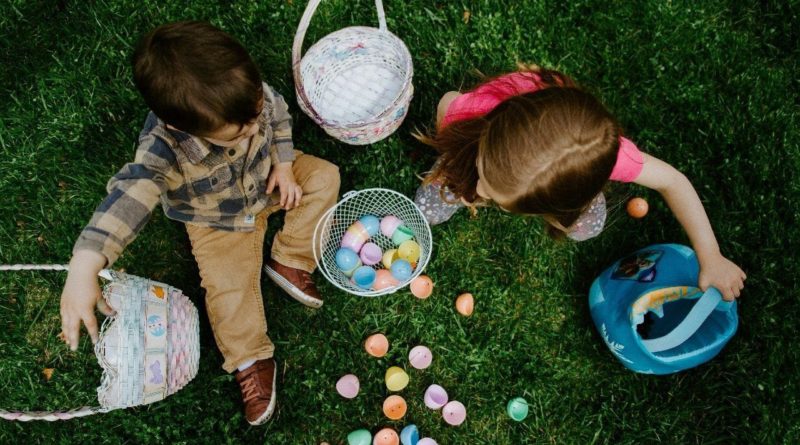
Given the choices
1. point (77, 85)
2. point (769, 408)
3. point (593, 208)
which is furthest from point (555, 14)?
point (77, 85)

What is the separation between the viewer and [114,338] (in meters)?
1.93

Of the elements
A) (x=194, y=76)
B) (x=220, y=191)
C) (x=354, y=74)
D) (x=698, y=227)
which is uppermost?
(x=194, y=76)

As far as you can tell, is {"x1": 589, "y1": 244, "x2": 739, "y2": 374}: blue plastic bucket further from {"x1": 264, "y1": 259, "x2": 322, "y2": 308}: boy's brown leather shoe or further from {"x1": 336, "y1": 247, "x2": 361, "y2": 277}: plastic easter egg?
{"x1": 264, "y1": 259, "x2": 322, "y2": 308}: boy's brown leather shoe

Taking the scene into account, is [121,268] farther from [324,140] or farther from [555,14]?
[555,14]

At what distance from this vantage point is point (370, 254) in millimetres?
2531

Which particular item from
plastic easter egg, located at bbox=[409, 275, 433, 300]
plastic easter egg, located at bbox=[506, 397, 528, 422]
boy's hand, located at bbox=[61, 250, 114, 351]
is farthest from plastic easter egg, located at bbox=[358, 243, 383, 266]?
boy's hand, located at bbox=[61, 250, 114, 351]

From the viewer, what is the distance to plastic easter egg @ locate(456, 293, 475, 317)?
2.61 metres

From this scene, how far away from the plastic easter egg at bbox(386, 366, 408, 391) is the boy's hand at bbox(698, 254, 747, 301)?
1.18 metres

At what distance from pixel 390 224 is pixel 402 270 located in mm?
225

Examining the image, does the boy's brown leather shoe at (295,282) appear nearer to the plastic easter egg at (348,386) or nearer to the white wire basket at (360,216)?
the white wire basket at (360,216)

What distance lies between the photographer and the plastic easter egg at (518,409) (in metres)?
2.55

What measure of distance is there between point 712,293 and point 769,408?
794 mm

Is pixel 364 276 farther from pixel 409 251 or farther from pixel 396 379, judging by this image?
pixel 396 379

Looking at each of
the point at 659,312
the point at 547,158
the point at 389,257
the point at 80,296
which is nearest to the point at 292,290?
the point at 389,257
